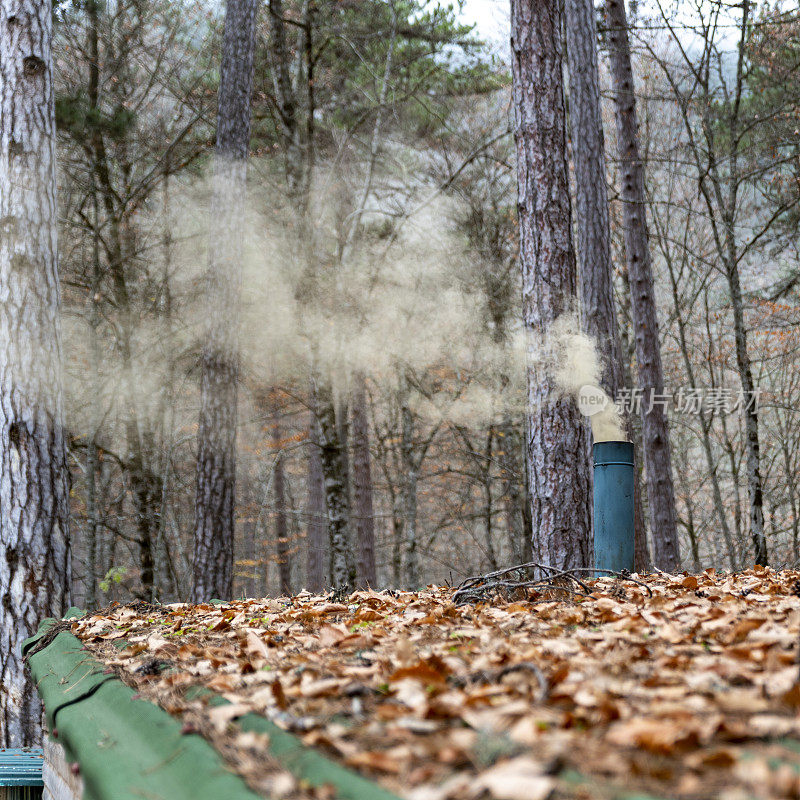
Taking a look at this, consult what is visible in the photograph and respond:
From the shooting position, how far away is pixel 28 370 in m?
5.10

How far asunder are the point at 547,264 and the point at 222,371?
3.91 m

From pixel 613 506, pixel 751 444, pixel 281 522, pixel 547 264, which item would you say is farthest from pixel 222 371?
pixel 281 522

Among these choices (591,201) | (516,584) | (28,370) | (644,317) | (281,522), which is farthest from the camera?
(281,522)

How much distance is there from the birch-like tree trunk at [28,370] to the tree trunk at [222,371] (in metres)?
2.40

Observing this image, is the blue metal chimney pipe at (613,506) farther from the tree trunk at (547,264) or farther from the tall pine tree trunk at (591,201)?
the tall pine tree trunk at (591,201)

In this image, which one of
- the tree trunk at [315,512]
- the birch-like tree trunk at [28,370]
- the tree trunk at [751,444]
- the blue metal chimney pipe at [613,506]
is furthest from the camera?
the tree trunk at [315,512]

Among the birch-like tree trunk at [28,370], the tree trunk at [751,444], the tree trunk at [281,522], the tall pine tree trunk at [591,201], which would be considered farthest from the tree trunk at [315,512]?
the birch-like tree trunk at [28,370]

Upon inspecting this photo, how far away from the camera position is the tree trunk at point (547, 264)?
490 centimetres

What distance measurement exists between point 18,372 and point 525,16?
4.33 m

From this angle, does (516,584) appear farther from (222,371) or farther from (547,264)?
(222,371)

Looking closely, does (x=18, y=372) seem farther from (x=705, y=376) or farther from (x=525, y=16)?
(x=705, y=376)

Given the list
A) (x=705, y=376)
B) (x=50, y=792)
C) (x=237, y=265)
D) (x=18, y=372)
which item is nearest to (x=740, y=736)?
(x=50, y=792)

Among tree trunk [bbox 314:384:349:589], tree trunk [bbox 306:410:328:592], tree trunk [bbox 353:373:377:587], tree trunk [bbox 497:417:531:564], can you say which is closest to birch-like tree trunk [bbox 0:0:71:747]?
tree trunk [bbox 314:384:349:589]

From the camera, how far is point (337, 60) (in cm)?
1235
